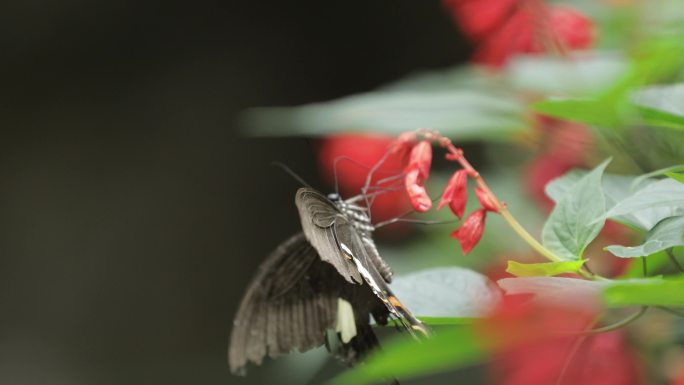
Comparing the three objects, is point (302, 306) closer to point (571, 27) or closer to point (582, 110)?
point (582, 110)

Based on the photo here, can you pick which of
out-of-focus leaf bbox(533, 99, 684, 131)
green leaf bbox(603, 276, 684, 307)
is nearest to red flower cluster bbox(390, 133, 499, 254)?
out-of-focus leaf bbox(533, 99, 684, 131)

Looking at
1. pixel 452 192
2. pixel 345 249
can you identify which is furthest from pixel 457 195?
pixel 345 249

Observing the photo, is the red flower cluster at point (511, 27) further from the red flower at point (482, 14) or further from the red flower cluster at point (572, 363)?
the red flower cluster at point (572, 363)

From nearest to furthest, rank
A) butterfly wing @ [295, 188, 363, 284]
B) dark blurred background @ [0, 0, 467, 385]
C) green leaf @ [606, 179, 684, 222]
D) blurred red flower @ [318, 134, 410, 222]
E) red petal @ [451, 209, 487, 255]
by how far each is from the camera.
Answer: green leaf @ [606, 179, 684, 222] < butterfly wing @ [295, 188, 363, 284] < red petal @ [451, 209, 487, 255] < blurred red flower @ [318, 134, 410, 222] < dark blurred background @ [0, 0, 467, 385]

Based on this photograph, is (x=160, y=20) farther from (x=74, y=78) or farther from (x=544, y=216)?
(x=544, y=216)

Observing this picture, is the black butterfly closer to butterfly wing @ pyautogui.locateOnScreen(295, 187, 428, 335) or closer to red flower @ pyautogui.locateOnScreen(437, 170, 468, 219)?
butterfly wing @ pyautogui.locateOnScreen(295, 187, 428, 335)
